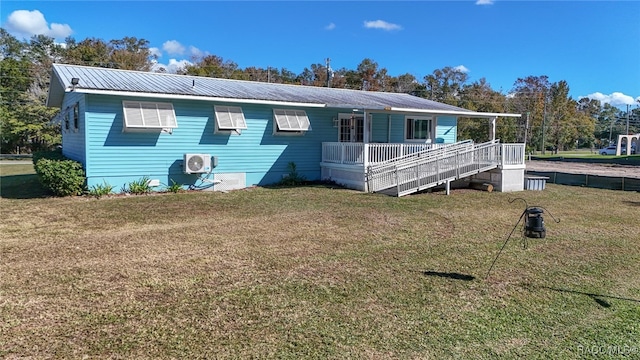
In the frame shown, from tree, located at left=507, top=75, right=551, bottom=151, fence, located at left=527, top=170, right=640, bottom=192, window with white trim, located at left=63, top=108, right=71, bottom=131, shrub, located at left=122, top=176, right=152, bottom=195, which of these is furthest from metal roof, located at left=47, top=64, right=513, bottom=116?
tree, located at left=507, top=75, right=551, bottom=151

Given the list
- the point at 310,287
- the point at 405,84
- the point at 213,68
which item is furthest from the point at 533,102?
the point at 310,287

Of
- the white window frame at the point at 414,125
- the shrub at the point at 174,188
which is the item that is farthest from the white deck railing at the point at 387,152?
the shrub at the point at 174,188

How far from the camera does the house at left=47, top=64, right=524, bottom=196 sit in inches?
444

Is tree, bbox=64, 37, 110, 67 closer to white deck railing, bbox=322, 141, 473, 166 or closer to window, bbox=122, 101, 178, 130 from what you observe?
window, bbox=122, 101, 178, 130

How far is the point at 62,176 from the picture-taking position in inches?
408

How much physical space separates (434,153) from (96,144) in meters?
10.1

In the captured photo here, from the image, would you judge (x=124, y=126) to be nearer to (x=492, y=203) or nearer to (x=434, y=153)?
(x=434, y=153)

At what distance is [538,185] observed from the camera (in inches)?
564

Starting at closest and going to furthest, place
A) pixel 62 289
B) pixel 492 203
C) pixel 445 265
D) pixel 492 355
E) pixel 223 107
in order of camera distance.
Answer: pixel 492 355 < pixel 62 289 < pixel 445 265 < pixel 492 203 < pixel 223 107

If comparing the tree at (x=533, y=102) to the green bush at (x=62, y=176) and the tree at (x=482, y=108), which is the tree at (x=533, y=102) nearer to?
the tree at (x=482, y=108)

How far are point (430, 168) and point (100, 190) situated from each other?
31.0 feet

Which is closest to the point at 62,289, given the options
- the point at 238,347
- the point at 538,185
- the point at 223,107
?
the point at 238,347

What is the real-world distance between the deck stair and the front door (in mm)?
2804

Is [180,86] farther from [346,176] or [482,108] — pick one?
[482,108]
